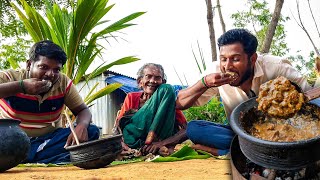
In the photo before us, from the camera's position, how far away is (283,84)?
1851 millimetres

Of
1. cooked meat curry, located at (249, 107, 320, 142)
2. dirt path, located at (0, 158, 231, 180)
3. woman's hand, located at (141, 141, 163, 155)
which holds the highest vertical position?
cooked meat curry, located at (249, 107, 320, 142)

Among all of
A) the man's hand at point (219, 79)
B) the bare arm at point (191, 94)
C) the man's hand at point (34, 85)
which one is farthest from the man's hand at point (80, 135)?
the man's hand at point (219, 79)

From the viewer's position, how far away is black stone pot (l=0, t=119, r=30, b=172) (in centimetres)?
295

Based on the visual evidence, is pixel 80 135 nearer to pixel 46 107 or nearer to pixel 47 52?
pixel 46 107

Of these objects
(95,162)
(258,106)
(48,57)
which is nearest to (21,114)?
(48,57)

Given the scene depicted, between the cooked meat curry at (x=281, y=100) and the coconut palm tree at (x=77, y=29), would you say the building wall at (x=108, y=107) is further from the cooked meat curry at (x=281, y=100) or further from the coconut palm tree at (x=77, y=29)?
the cooked meat curry at (x=281, y=100)

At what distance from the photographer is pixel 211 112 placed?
235 inches

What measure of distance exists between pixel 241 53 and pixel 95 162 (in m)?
1.33

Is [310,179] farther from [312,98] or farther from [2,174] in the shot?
[2,174]

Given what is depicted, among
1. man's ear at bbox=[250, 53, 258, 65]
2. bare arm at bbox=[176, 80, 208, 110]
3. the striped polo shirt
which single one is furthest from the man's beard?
the striped polo shirt

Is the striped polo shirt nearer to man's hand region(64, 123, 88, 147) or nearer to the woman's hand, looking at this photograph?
man's hand region(64, 123, 88, 147)

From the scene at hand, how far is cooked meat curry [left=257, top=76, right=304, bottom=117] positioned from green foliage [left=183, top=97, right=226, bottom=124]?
12.9ft

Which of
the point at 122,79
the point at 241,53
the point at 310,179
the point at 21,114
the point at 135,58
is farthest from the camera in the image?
the point at 122,79

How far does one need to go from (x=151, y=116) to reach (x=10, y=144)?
4.45 feet
